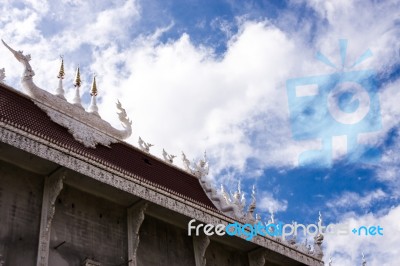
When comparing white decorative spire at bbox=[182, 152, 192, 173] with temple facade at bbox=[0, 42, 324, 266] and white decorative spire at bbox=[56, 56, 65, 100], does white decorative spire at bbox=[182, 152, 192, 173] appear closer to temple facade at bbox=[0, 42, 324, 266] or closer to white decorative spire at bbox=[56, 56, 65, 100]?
temple facade at bbox=[0, 42, 324, 266]

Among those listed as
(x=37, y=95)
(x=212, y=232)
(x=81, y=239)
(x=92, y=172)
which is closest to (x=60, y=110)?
(x=37, y=95)

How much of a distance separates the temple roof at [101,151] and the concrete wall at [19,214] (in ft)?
3.65

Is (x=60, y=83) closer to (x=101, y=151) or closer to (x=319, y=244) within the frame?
(x=101, y=151)

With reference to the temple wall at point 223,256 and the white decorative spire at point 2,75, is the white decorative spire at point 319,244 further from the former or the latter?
the white decorative spire at point 2,75

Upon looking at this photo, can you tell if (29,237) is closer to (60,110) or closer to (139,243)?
(139,243)

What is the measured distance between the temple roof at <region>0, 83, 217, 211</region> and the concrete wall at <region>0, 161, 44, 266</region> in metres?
1.11

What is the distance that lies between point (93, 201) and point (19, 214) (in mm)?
2354

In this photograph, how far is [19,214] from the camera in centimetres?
1418

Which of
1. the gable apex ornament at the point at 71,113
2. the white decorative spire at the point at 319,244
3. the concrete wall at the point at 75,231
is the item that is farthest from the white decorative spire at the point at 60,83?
the white decorative spire at the point at 319,244

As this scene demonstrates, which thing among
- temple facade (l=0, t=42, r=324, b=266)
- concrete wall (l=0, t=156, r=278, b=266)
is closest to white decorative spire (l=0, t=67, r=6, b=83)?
temple facade (l=0, t=42, r=324, b=266)

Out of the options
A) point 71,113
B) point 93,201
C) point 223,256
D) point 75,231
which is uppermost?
point 71,113

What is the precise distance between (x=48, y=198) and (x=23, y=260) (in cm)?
182

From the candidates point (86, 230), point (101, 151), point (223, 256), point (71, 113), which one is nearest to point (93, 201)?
point (86, 230)

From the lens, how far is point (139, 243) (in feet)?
54.3
